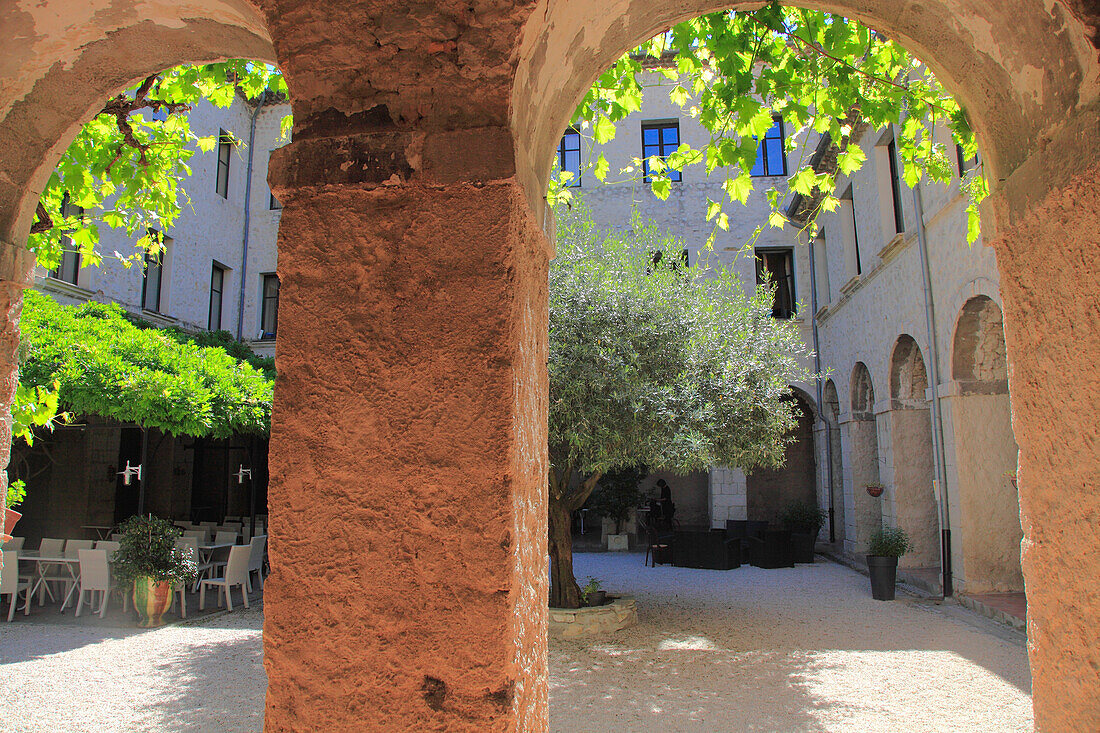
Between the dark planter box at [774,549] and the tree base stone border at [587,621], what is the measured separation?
5083 millimetres

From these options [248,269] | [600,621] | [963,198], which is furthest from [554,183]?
[248,269]

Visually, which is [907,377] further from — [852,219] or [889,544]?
[852,219]

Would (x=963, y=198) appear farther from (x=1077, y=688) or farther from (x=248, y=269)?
(x=248, y=269)

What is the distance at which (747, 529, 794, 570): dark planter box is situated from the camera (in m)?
11.7

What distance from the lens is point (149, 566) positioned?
760 centimetres

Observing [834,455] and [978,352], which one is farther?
[834,455]

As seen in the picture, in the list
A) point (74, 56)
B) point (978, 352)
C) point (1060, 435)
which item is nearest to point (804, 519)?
point (978, 352)

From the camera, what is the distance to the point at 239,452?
15.0m

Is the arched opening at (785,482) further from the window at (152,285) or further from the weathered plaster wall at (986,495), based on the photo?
the window at (152,285)

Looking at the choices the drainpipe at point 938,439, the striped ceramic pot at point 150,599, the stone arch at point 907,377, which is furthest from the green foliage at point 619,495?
the striped ceramic pot at point 150,599

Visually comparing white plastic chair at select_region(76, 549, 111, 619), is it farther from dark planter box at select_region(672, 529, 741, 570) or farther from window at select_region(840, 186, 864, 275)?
window at select_region(840, 186, 864, 275)

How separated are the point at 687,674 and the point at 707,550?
5.92 meters

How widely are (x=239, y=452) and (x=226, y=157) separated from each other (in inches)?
239

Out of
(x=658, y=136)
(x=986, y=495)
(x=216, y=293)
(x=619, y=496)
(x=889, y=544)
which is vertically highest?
(x=658, y=136)
